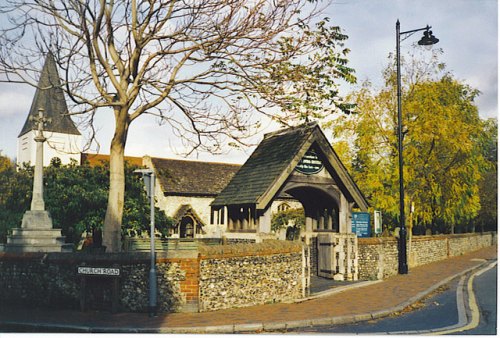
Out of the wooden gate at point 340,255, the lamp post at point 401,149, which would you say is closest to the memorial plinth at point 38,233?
the wooden gate at point 340,255

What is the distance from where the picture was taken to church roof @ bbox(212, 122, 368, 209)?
16.8m

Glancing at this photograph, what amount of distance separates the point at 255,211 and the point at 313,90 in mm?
4621

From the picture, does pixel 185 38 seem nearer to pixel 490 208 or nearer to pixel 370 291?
pixel 370 291

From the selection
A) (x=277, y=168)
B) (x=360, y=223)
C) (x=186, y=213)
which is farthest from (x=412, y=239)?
(x=186, y=213)

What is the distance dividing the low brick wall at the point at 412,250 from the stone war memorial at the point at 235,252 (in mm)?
55

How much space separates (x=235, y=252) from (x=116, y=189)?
3.95m

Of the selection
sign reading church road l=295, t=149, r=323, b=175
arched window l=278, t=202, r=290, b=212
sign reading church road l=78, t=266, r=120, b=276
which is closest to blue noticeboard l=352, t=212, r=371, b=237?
sign reading church road l=295, t=149, r=323, b=175

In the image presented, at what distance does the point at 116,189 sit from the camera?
14703mm

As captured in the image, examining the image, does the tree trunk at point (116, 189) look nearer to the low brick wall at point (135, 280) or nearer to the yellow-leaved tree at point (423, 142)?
the low brick wall at point (135, 280)

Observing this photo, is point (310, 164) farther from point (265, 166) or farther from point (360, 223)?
point (360, 223)

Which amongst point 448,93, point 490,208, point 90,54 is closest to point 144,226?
point 90,54

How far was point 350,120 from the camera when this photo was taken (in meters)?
27.0

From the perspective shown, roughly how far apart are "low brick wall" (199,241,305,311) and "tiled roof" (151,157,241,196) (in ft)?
89.2

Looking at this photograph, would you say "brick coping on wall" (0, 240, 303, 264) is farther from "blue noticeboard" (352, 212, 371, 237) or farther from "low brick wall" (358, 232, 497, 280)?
"blue noticeboard" (352, 212, 371, 237)
